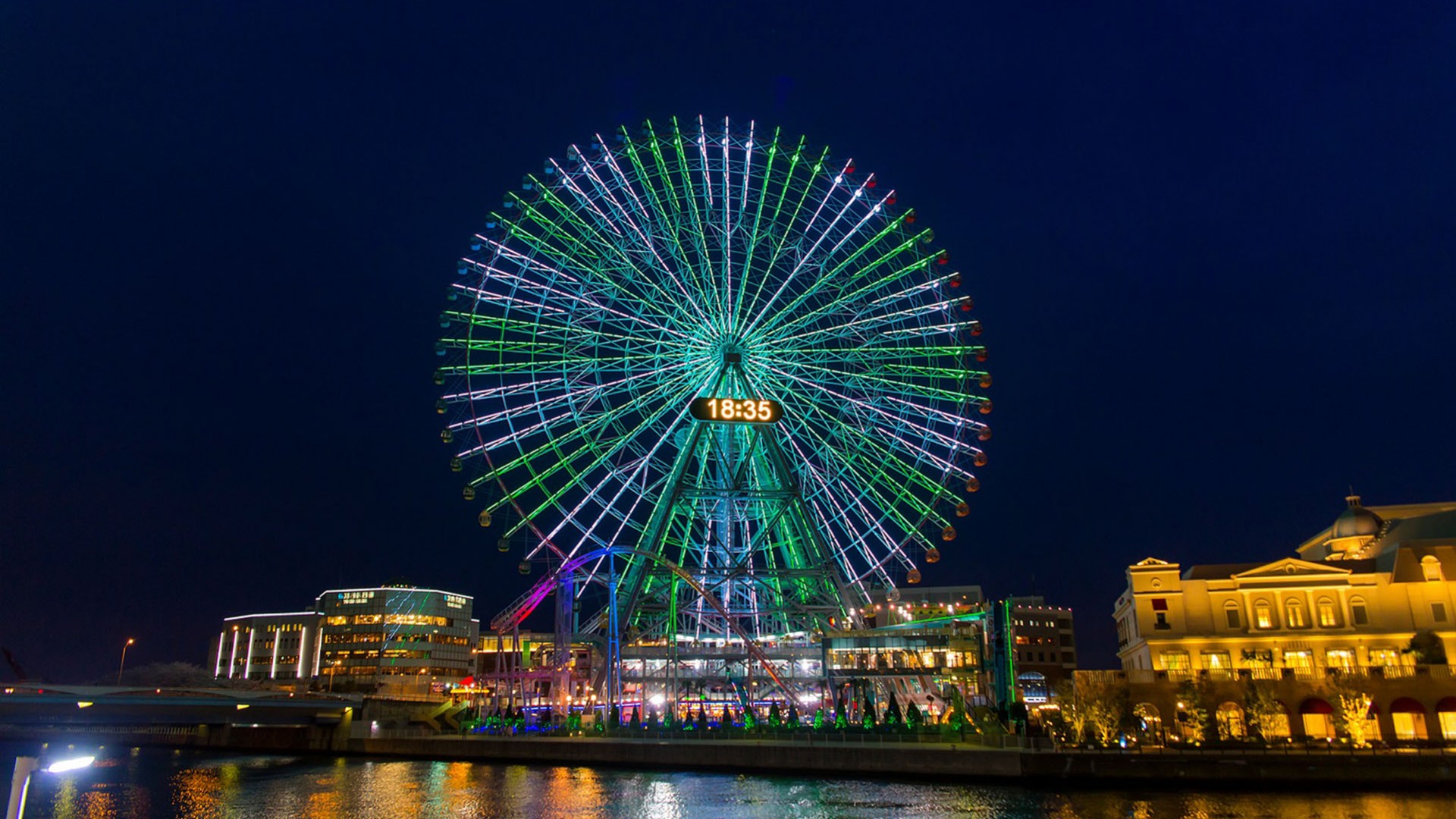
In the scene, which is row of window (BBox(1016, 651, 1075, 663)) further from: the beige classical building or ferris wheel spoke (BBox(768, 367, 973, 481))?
ferris wheel spoke (BBox(768, 367, 973, 481))

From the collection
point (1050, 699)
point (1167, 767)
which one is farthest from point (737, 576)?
point (1050, 699)

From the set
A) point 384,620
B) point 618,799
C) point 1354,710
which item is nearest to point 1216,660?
point 1354,710

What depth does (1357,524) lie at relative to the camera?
84875mm

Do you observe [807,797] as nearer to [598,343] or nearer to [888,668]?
[888,668]

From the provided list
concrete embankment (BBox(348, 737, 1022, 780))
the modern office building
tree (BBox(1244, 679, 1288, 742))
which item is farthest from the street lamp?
the modern office building

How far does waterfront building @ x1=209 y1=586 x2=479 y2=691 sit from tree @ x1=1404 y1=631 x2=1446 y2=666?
110193 mm

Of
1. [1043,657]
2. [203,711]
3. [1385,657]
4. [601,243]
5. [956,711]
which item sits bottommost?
[956,711]

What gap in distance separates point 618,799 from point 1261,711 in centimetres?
3748

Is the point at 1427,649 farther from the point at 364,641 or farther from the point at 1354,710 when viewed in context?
the point at 364,641

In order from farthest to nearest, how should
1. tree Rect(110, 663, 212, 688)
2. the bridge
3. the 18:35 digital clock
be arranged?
tree Rect(110, 663, 212, 688), the bridge, the 18:35 digital clock

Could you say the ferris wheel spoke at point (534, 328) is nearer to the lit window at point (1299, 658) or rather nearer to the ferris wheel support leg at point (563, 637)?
the ferris wheel support leg at point (563, 637)

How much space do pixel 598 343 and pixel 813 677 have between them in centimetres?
2643

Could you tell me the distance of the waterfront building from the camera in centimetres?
14012

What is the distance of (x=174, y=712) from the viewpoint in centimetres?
7675
